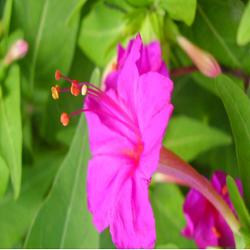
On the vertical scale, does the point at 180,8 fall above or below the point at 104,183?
above

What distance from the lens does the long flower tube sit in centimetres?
51

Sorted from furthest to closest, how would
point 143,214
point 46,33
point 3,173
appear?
point 46,33 → point 3,173 → point 143,214

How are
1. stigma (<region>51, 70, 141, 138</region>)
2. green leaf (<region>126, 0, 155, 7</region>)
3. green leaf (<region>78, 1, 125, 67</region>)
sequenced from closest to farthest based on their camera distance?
stigma (<region>51, 70, 141, 138</region>)
green leaf (<region>126, 0, 155, 7</region>)
green leaf (<region>78, 1, 125, 67</region>)

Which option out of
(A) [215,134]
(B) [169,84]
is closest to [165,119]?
(B) [169,84]

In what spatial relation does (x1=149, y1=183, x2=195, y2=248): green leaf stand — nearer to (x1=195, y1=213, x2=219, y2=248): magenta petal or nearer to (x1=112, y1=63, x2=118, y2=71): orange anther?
(x1=195, y1=213, x2=219, y2=248): magenta petal

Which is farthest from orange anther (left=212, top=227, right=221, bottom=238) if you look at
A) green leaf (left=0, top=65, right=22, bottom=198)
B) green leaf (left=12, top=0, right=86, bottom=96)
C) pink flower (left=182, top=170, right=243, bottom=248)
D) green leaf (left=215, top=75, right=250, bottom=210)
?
green leaf (left=12, top=0, right=86, bottom=96)

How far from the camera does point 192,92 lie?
0.83m

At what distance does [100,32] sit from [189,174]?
1.31ft

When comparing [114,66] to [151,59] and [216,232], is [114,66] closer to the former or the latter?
[151,59]

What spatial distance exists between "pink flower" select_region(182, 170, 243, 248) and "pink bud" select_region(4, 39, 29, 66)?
1.39 ft

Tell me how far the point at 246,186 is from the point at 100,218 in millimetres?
212

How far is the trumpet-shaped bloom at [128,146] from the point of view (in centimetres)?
45

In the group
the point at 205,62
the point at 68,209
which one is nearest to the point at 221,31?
the point at 205,62

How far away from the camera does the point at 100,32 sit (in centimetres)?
78
